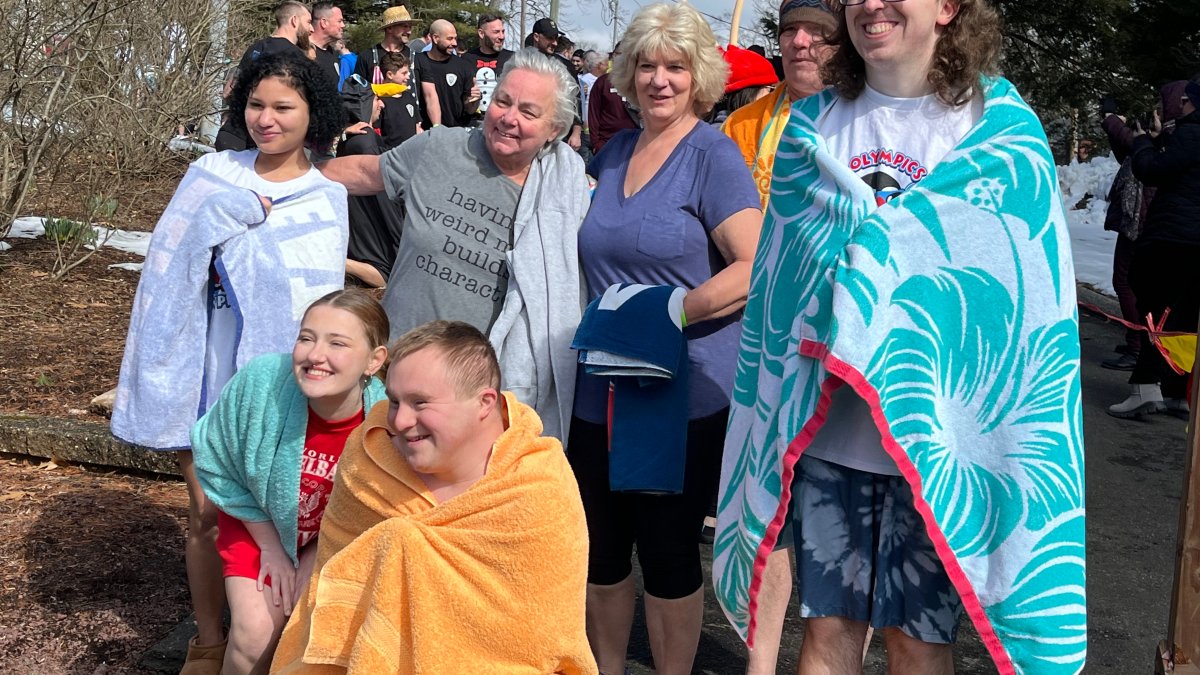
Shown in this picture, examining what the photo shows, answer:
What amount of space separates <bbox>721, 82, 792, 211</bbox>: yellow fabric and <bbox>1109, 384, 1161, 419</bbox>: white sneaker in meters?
4.96

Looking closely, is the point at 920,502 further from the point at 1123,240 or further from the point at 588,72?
the point at 588,72

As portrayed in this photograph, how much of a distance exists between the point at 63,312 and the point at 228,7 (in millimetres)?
5585

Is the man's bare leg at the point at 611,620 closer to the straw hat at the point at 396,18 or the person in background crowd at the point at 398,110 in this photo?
the person in background crowd at the point at 398,110

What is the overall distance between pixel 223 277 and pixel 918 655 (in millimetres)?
2207

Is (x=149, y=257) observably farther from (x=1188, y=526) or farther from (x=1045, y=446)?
(x=1188, y=526)

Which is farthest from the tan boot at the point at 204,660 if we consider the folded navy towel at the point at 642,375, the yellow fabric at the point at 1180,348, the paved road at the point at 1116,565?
the yellow fabric at the point at 1180,348

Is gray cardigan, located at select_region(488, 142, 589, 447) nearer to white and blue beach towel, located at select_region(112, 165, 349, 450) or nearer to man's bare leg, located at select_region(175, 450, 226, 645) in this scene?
white and blue beach towel, located at select_region(112, 165, 349, 450)

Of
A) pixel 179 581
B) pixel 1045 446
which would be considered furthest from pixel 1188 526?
pixel 179 581

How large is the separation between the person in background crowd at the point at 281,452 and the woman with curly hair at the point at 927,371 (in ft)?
3.60

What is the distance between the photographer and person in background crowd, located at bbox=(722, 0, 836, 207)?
448 cm

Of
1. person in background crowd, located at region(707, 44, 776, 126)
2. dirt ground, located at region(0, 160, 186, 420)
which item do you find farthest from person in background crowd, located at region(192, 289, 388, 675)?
dirt ground, located at region(0, 160, 186, 420)

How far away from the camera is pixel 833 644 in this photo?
284 centimetres

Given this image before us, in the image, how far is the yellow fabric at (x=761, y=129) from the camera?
14.7ft

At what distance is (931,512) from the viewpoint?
265 centimetres
